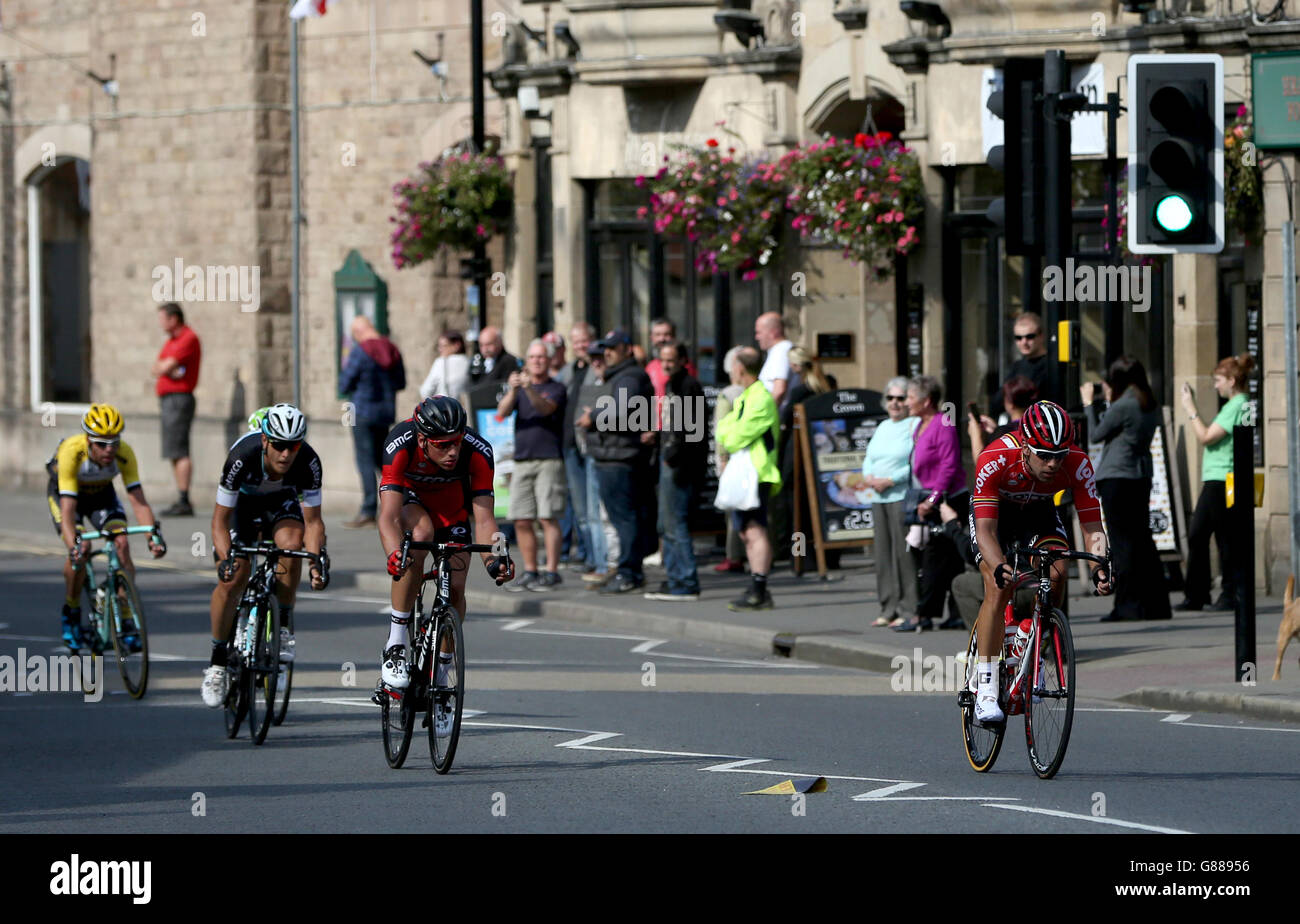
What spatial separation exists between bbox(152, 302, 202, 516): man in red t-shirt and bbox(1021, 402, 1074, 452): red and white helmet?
1577cm

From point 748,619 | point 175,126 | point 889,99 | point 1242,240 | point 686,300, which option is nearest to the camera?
point 748,619

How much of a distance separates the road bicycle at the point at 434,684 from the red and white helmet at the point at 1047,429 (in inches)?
95.9

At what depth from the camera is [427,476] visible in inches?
429

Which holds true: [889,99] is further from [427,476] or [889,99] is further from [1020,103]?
[427,476]

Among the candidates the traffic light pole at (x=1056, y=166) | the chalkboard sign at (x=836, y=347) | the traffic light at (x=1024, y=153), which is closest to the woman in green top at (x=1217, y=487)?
the traffic light pole at (x=1056, y=166)

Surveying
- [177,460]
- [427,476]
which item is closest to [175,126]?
[177,460]

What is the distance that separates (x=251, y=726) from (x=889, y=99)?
11.5 m

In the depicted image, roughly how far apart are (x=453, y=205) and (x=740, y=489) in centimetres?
862

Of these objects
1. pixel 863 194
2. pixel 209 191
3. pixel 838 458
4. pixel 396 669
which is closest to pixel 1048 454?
pixel 396 669

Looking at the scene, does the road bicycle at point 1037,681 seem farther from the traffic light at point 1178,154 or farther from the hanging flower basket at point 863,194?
the hanging flower basket at point 863,194

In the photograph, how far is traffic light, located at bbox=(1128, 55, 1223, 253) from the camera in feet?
41.4

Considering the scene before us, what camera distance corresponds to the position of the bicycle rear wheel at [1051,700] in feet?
32.3

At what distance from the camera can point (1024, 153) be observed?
1377cm

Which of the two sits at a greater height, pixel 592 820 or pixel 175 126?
pixel 175 126
